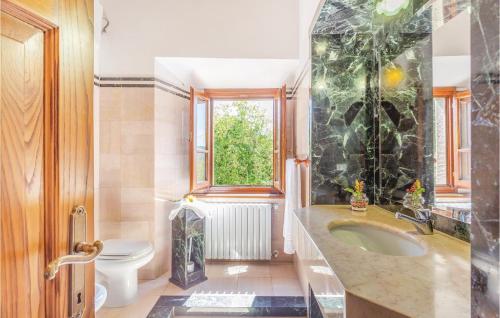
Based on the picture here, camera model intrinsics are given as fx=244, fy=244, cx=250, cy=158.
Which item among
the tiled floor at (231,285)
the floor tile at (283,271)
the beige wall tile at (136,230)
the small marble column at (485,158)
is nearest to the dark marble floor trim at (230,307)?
the tiled floor at (231,285)

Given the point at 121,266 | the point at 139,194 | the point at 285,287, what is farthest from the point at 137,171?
the point at 285,287

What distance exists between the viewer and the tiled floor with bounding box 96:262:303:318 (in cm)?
196

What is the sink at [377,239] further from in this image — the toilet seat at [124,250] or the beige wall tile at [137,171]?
the beige wall tile at [137,171]

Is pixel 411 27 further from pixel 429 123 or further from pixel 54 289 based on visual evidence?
pixel 54 289

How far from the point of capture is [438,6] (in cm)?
112

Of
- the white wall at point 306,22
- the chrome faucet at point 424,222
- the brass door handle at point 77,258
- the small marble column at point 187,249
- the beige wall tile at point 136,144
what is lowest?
the small marble column at point 187,249

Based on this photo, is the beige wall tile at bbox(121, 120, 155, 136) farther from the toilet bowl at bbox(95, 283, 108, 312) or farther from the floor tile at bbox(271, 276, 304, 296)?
the floor tile at bbox(271, 276, 304, 296)

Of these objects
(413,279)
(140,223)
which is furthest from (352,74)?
(140,223)

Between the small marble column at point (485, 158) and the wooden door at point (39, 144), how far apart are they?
0.81 m

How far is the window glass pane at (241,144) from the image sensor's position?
308 centimetres

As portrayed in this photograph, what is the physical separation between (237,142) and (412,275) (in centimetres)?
256

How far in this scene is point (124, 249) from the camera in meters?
1.94

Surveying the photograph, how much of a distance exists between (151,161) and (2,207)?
195 cm

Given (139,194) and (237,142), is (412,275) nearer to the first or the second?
(139,194)
